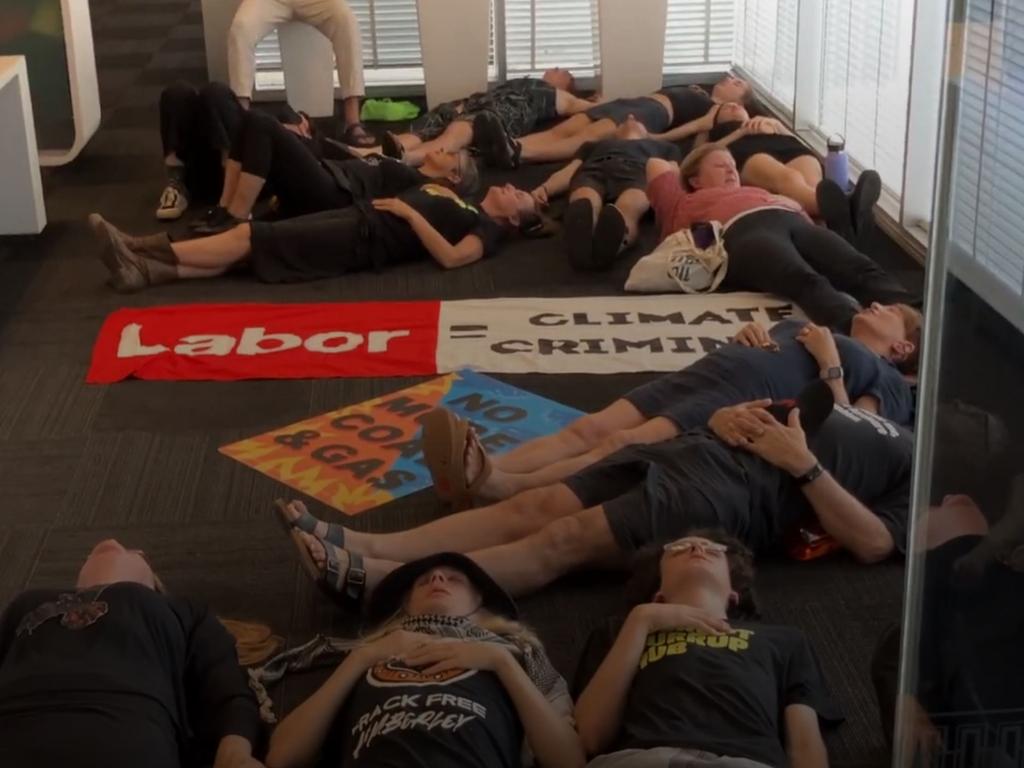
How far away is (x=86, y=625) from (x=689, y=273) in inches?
88.4

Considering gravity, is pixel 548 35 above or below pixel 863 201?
above

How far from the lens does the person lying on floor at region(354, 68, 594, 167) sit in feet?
16.3

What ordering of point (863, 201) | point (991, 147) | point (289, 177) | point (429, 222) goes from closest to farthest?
1. point (991, 147)
2. point (863, 201)
3. point (429, 222)
4. point (289, 177)

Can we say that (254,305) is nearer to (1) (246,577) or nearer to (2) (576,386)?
(2) (576,386)

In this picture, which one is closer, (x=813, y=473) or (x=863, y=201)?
(x=813, y=473)

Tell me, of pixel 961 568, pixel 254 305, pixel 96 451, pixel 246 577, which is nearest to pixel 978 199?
pixel 961 568

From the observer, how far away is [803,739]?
6.04ft

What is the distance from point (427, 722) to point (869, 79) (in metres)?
3.23

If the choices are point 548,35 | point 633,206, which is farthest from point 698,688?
point 548,35

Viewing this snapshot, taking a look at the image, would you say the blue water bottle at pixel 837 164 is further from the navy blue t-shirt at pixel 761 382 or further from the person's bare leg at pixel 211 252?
the person's bare leg at pixel 211 252

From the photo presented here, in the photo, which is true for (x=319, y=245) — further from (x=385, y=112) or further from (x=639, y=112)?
(x=385, y=112)

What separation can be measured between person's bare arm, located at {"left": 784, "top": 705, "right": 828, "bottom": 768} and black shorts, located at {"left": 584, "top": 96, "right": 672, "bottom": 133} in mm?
3518

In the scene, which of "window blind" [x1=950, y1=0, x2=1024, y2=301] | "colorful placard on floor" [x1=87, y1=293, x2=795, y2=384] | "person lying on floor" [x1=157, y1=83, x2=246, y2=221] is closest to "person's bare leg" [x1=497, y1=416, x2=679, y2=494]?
"colorful placard on floor" [x1=87, y1=293, x2=795, y2=384]

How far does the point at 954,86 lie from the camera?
1234 millimetres
